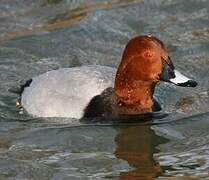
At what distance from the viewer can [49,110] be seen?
8.08 m

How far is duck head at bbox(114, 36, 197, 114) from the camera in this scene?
778cm

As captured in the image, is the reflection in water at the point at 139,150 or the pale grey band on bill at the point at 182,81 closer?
the reflection in water at the point at 139,150

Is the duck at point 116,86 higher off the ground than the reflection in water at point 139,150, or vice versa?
the duck at point 116,86

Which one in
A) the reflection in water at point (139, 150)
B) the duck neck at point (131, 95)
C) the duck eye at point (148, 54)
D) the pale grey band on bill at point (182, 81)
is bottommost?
the reflection in water at point (139, 150)

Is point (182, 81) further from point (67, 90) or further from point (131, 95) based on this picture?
point (67, 90)

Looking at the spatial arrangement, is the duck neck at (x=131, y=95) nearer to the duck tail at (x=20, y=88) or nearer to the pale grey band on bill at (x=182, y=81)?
the pale grey band on bill at (x=182, y=81)

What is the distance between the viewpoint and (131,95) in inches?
315

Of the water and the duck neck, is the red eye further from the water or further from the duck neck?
the water

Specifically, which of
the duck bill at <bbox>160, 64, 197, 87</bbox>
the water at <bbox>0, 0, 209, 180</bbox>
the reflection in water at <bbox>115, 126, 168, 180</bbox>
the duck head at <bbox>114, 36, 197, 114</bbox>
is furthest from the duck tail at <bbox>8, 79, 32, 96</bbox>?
the duck bill at <bbox>160, 64, 197, 87</bbox>

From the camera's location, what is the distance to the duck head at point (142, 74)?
7.78 metres

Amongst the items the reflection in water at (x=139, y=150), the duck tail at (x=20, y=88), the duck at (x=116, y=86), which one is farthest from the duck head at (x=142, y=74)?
the duck tail at (x=20, y=88)

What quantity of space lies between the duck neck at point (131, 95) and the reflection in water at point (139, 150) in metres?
0.26

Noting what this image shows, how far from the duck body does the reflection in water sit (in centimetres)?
50

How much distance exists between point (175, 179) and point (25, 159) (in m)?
1.35
